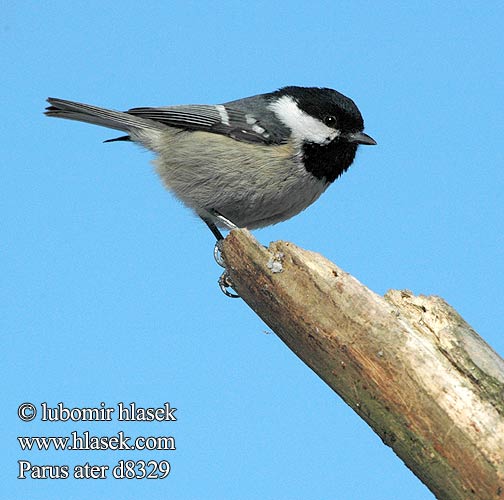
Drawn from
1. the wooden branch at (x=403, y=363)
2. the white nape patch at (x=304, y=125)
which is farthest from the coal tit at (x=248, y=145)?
the wooden branch at (x=403, y=363)

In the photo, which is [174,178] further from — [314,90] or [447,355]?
[447,355]

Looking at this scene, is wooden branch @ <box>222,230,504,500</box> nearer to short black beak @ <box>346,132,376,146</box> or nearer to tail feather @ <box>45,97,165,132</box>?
short black beak @ <box>346,132,376,146</box>

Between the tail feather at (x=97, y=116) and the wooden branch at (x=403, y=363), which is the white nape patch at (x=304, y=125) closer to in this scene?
the tail feather at (x=97, y=116)

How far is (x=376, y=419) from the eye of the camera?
9.93ft

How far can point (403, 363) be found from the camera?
301cm

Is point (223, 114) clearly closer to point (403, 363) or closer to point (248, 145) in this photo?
point (248, 145)

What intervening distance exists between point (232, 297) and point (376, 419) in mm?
2020

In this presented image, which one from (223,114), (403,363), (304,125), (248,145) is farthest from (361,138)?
(403,363)

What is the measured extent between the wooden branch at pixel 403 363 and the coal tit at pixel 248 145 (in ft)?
3.89

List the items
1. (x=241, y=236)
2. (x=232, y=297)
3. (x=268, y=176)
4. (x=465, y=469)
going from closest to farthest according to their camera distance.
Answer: (x=465, y=469) < (x=241, y=236) < (x=268, y=176) < (x=232, y=297)

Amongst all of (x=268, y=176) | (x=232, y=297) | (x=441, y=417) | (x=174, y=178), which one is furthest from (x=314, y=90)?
(x=441, y=417)

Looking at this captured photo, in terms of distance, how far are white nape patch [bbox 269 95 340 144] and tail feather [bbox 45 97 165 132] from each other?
0.94 metres

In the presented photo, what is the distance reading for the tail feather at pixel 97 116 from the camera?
492cm

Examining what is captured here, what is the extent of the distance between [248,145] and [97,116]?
1.22 meters
